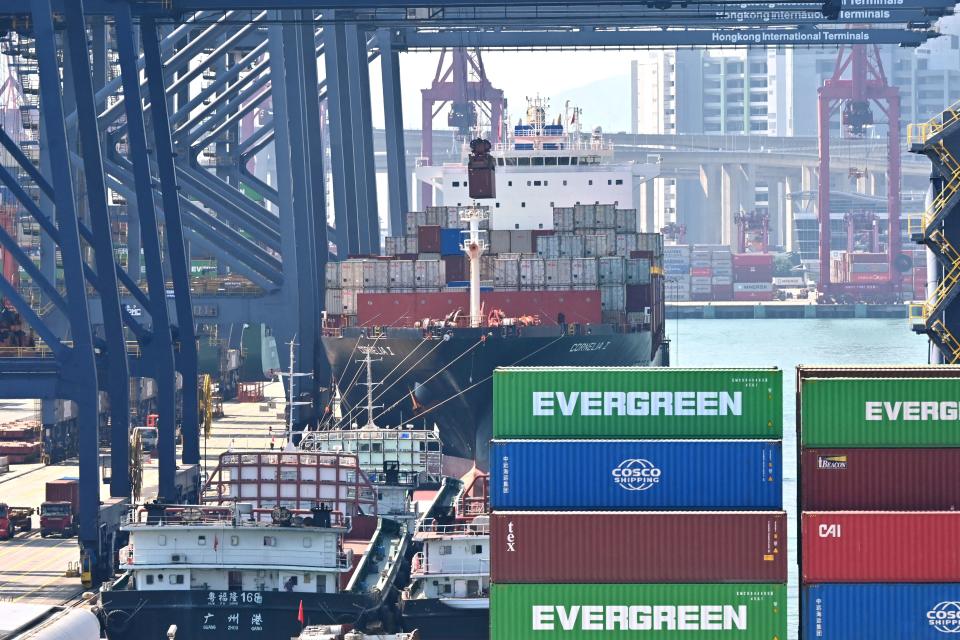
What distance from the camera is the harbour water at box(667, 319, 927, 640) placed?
121375 mm

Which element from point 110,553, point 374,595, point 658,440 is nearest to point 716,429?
point 658,440

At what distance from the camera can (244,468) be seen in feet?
142

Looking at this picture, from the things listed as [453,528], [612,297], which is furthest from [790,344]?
[453,528]

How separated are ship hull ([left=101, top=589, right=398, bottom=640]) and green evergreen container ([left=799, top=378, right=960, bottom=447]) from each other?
500 inches

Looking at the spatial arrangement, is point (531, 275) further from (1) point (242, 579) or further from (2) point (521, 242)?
Result: (1) point (242, 579)

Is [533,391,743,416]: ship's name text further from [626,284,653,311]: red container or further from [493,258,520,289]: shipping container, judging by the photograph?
[626,284,653,311]: red container

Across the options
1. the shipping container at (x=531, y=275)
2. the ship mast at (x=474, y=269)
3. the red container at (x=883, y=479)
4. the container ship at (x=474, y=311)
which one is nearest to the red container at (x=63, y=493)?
the container ship at (x=474, y=311)

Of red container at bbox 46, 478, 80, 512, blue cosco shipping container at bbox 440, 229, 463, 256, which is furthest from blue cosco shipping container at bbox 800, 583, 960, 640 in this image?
blue cosco shipping container at bbox 440, 229, 463, 256

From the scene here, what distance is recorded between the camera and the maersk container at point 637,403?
30.0 meters

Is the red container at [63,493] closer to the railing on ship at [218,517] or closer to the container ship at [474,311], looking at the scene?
the railing on ship at [218,517]

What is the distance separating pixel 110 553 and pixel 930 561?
2337 cm

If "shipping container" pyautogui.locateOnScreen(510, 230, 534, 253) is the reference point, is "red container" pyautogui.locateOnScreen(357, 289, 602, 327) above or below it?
below

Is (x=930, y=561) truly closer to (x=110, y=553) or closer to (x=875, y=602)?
(x=875, y=602)

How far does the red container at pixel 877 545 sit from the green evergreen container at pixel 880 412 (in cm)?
120
